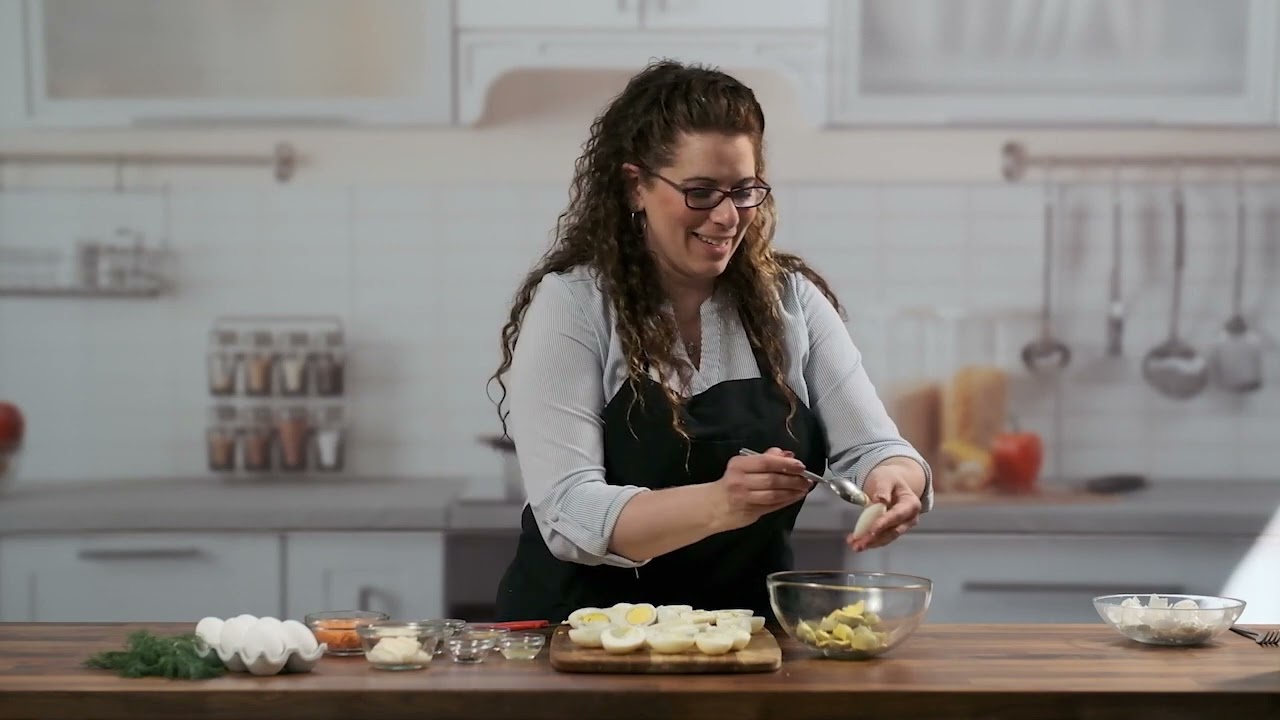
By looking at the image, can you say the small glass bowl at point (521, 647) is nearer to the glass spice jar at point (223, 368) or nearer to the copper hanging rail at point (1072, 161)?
the glass spice jar at point (223, 368)

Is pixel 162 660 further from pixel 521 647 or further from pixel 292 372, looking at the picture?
pixel 292 372

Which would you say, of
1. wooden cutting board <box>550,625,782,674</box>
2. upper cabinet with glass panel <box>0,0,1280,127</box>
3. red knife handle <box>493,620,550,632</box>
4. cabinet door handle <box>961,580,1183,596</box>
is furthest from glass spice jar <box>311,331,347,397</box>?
wooden cutting board <box>550,625,782,674</box>

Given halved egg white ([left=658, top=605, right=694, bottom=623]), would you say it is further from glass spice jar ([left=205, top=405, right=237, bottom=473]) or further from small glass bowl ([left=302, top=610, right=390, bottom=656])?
glass spice jar ([left=205, top=405, right=237, bottom=473])

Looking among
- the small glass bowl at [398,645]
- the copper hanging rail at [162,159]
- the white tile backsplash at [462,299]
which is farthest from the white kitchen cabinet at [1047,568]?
the small glass bowl at [398,645]

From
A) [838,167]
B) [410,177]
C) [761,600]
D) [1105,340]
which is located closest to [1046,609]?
[1105,340]

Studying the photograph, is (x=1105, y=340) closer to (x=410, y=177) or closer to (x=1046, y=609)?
(x=1046, y=609)

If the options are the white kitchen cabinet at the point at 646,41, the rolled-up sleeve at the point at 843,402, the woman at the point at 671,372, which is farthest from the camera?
the white kitchen cabinet at the point at 646,41

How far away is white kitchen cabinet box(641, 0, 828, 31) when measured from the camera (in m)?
3.80

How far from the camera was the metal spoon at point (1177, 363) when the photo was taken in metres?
4.02

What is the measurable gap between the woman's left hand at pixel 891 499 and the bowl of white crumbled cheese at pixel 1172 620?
25 centimetres

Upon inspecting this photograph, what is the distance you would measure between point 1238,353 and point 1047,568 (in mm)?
904

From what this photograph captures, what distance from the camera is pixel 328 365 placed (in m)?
3.94

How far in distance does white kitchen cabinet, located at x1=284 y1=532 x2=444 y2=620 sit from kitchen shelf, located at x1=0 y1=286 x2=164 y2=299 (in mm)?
877

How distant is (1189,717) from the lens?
5.01 ft
